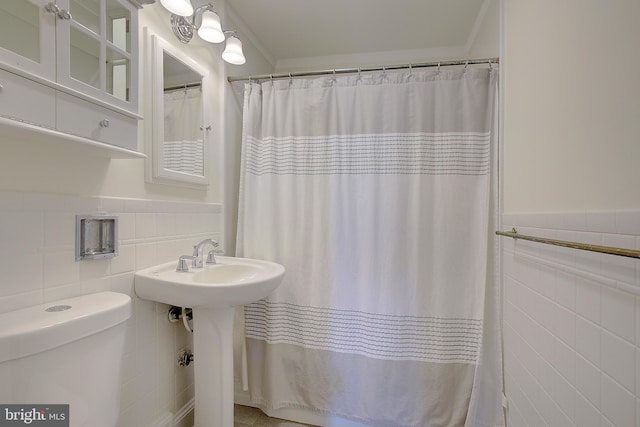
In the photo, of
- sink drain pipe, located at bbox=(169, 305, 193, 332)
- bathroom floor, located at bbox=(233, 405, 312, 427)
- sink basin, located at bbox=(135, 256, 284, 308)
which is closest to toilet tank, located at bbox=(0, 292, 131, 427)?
sink basin, located at bbox=(135, 256, 284, 308)

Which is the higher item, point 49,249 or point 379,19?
point 379,19

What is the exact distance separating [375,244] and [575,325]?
2.74ft

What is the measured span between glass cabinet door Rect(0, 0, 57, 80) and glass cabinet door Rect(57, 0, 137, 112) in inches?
0.9

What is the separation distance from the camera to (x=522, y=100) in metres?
1.16

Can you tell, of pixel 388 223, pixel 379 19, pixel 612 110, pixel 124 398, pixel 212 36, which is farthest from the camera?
pixel 379 19

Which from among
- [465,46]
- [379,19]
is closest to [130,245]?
[379,19]

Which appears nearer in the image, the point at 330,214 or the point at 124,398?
the point at 124,398

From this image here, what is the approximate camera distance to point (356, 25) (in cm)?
183

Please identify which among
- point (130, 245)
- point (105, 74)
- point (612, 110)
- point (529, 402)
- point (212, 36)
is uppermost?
point (212, 36)

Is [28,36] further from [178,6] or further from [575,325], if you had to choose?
[575,325]

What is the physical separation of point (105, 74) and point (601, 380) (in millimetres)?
1692

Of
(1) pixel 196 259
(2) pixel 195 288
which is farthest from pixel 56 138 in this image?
(1) pixel 196 259

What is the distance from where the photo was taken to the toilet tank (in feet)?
1.99

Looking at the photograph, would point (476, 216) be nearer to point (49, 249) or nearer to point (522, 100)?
point (522, 100)
